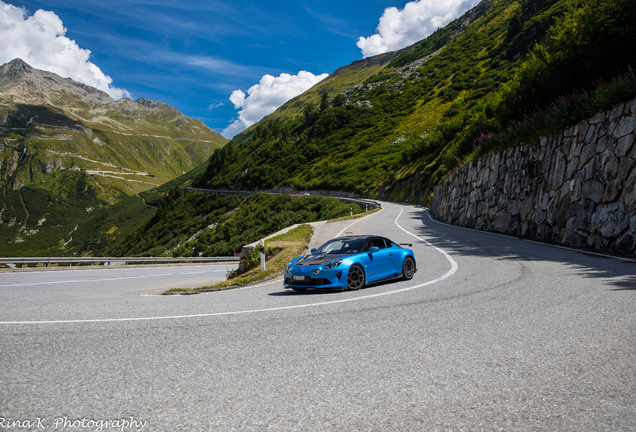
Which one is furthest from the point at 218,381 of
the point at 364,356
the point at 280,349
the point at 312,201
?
the point at 312,201

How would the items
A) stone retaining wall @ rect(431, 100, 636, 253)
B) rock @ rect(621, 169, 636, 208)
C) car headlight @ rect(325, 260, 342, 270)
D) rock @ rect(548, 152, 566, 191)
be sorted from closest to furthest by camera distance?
car headlight @ rect(325, 260, 342, 270) < rock @ rect(621, 169, 636, 208) < stone retaining wall @ rect(431, 100, 636, 253) < rock @ rect(548, 152, 566, 191)

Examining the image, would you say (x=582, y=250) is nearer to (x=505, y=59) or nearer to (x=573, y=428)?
(x=573, y=428)

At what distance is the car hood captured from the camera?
8891 millimetres

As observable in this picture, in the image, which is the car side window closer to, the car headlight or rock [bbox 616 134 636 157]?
the car headlight

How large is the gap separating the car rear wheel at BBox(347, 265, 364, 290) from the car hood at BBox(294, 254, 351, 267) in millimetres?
428

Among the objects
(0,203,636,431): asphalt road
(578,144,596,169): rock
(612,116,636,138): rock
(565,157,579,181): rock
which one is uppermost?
(612,116,636,138): rock

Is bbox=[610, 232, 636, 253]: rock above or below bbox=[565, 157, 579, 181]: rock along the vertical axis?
below

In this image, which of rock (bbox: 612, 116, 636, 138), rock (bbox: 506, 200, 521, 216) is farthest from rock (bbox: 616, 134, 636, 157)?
rock (bbox: 506, 200, 521, 216)

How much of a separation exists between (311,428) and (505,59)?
124 metres

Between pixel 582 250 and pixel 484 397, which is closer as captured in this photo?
pixel 484 397

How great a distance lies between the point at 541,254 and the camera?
12672mm

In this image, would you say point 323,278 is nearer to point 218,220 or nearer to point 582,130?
point 582,130

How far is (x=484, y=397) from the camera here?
311 cm

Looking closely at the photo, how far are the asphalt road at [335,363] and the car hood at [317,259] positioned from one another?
1617mm
